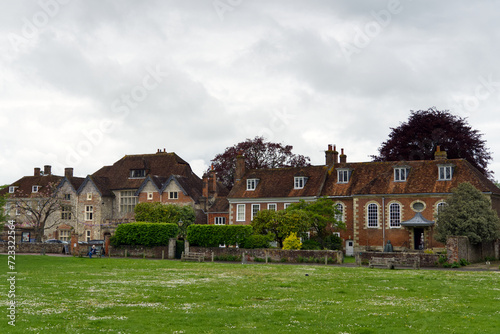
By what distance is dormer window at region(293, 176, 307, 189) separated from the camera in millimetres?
63250

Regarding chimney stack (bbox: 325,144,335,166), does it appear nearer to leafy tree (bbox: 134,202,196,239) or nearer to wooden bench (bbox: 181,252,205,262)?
leafy tree (bbox: 134,202,196,239)

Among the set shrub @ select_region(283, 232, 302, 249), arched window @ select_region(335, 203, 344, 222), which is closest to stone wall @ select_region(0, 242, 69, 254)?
shrub @ select_region(283, 232, 302, 249)

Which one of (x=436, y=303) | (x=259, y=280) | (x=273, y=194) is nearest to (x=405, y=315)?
(x=436, y=303)

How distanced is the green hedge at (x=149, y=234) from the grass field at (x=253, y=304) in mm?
24345

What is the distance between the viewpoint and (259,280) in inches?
1112

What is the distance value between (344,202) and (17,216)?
48.1m

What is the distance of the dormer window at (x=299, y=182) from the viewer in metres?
63.2

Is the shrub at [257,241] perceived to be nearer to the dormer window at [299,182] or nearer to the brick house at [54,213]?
the dormer window at [299,182]

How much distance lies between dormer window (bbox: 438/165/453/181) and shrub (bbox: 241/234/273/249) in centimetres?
1822

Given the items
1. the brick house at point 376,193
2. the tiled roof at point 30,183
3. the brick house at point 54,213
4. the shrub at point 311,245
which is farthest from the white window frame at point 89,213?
the shrub at point 311,245

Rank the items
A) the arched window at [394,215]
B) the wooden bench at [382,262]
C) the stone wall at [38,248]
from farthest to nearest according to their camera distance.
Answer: the stone wall at [38,248], the arched window at [394,215], the wooden bench at [382,262]

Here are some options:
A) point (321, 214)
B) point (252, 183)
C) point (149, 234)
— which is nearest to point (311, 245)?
point (321, 214)

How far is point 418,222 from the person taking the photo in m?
54.1

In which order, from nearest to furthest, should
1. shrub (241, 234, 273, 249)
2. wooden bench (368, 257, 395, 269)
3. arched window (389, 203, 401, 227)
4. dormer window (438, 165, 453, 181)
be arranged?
wooden bench (368, 257, 395, 269) → shrub (241, 234, 273, 249) → dormer window (438, 165, 453, 181) → arched window (389, 203, 401, 227)
